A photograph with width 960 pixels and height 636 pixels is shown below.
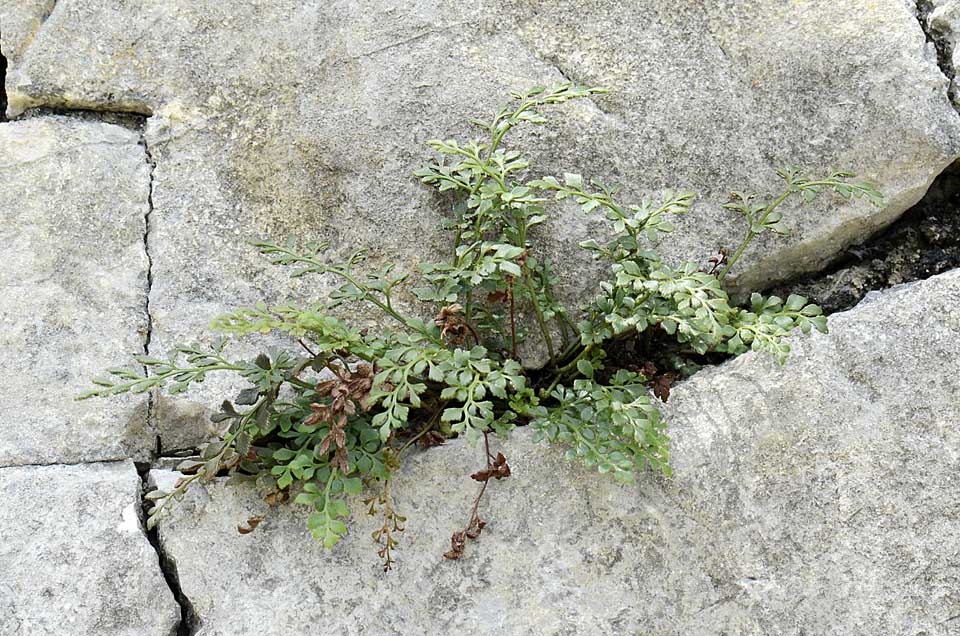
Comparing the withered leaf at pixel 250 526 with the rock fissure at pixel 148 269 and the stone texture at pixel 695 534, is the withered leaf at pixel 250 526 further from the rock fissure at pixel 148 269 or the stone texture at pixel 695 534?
the rock fissure at pixel 148 269

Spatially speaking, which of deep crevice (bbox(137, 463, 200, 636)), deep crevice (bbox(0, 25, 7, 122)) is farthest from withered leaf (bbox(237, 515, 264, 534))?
deep crevice (bbox(0, 25, 7, 122))

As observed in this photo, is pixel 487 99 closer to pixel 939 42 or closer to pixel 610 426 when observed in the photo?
pixel 610 426

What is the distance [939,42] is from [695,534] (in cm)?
152

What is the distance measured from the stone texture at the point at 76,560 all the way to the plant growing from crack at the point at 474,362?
0.44ft

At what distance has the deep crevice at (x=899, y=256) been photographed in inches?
96.3

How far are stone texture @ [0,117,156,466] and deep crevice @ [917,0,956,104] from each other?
2173mm

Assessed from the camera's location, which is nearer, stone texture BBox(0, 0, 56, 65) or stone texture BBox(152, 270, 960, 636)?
stone texture BBox(152, 270, 960, 636)

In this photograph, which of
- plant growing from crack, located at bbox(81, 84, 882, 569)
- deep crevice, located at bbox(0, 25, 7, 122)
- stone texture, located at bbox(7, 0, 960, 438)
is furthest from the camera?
deep crevice, located at bbox(0, 25, 7, 122)

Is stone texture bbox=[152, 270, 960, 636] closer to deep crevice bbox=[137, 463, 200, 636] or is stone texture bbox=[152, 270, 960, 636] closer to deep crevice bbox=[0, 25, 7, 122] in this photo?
deep crevice bbox=[137, 463, 200, 636]

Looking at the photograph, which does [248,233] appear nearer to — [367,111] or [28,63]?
[367,111]

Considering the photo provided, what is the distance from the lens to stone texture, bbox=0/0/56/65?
257cm

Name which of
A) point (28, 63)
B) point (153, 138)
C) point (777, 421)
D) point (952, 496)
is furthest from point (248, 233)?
point (952, 496)

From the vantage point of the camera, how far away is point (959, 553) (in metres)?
2.04

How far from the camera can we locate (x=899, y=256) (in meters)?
2.49
